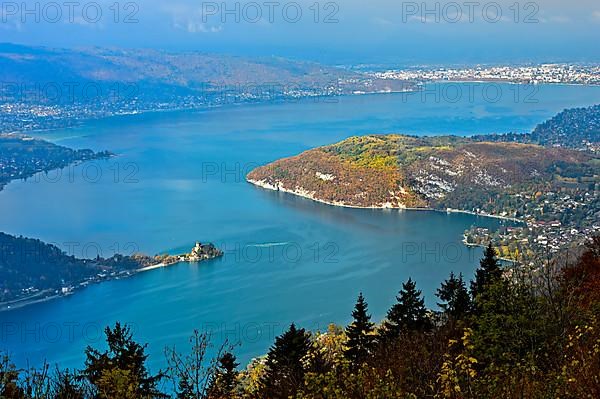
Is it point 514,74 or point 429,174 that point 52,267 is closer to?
point 429,174

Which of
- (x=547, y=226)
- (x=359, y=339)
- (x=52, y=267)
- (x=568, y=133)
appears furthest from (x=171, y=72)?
(x=359, y=339)

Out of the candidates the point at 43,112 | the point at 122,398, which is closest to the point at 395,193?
the point at 122,398

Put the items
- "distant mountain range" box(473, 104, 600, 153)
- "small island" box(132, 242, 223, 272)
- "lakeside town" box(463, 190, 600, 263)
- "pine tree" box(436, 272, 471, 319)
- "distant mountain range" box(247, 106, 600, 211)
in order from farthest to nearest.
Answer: "distant mountain range" box(473, 104, 600, 153) < "distant mountain range" box(247, 106, 600, 211) < "lakeside town" box(463, 190, 600, 263) < "small island" box(132, 242, 223, 272) < "pine tree" box(436, 272, 471, 319)

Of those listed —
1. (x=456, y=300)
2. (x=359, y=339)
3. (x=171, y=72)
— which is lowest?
(x=359, y=339)

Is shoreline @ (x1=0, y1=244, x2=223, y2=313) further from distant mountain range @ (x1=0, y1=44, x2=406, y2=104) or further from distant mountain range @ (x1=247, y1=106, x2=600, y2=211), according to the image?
distant mountain range @ (x1=0, y1=44, x2=406, y2=104)

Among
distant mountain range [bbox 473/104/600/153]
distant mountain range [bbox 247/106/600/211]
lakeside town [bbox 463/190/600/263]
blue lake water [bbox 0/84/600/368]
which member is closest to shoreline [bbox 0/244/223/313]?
blue lake water [bbox 0/84/600/368]

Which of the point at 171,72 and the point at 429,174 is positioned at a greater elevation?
the point at 171,72

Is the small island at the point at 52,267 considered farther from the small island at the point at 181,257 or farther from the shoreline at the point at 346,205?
the shoreline at the point at 346,205

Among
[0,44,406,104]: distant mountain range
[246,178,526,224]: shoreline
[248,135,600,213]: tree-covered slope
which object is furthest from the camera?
[0,44,406,104]: distant mountain range

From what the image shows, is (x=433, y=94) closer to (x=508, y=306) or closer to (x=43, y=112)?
(x=43, y=112)
